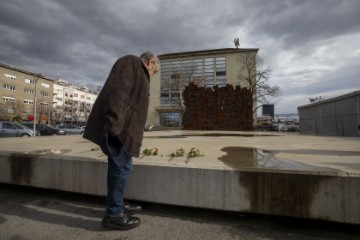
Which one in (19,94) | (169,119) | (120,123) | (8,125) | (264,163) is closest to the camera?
(120,123)

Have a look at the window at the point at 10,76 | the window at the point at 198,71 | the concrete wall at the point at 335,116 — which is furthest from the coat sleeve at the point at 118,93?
the window at the point at 10,76

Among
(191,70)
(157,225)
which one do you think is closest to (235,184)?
(157,225)

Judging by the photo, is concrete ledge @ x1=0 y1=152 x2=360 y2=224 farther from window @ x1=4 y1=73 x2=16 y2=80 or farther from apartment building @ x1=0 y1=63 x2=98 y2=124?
window @ x1=4 y1=73 x2=16 y2=80

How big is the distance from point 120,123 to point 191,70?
155 ft

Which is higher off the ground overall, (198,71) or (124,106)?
(198,71)

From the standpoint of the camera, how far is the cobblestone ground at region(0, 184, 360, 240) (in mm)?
2189

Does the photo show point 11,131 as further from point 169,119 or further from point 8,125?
point 169,119

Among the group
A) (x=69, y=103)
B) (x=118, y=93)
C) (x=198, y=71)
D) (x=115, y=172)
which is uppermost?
(x=198, y=71)

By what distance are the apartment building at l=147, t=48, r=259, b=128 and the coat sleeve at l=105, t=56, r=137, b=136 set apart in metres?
45.3

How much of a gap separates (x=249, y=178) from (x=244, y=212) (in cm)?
38

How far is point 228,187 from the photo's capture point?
8.04 ft

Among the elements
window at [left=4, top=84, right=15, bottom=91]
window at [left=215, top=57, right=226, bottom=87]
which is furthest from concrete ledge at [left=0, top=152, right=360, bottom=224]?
window at [left=4, top=84, right=15, bottom=91]

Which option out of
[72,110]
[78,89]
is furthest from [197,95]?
[78,89]

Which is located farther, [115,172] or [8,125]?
[8,125]
